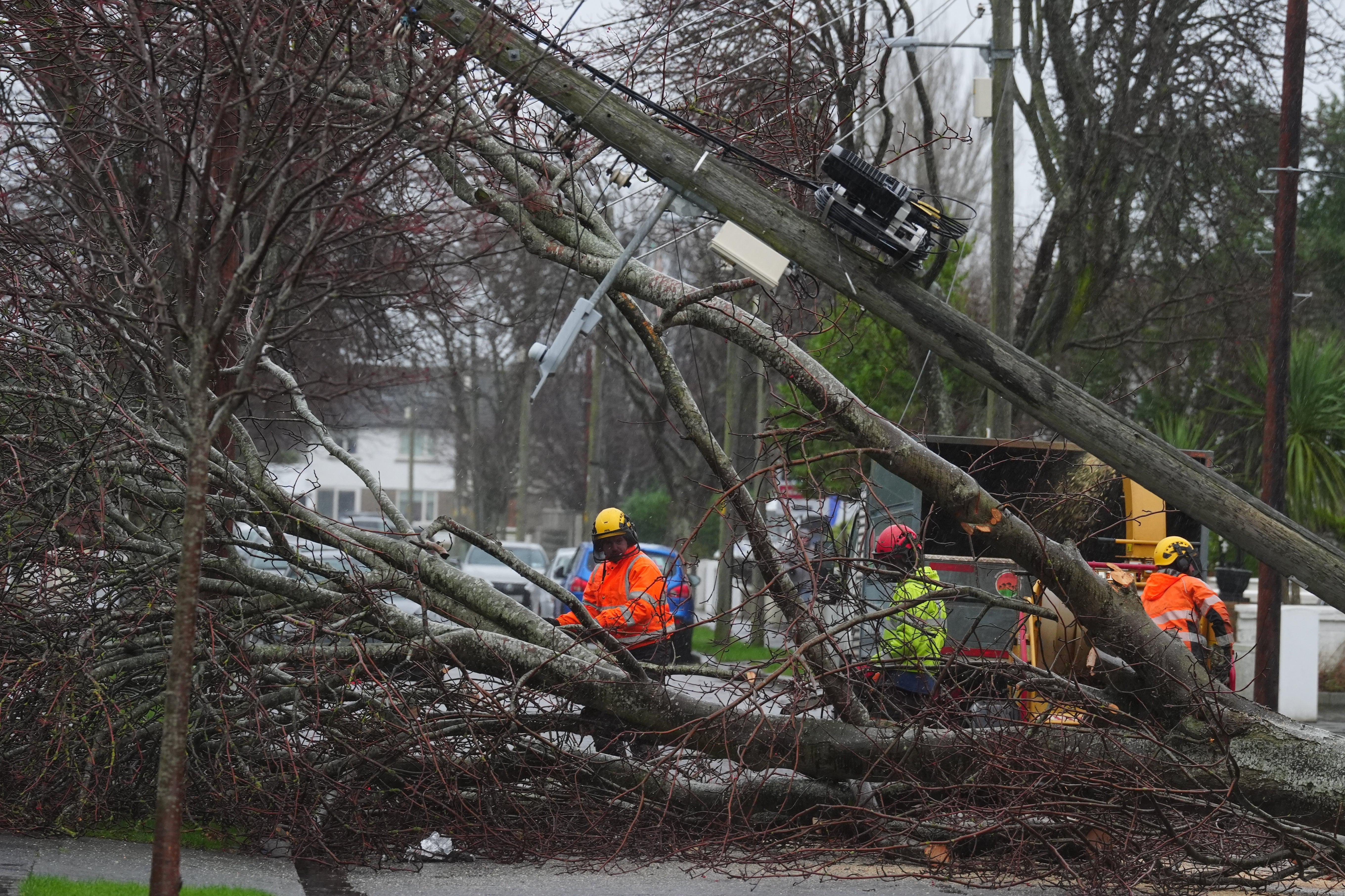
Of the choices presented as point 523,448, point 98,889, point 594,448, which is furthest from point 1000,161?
point 523,448

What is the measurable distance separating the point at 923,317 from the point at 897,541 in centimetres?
141

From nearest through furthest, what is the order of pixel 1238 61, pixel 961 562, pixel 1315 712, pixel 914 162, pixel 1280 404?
pixel 961 562 → pixel 1280 404 → pixel 1315 712 → pixel 1238 61 → pixel 914 162

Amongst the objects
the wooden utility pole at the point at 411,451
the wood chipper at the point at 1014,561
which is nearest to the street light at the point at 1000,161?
the wood chipper at the point at 1014,561

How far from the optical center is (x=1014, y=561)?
296 inches

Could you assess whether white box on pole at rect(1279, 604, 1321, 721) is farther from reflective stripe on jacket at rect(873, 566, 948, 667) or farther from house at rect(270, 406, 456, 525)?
house at rect(270, 406, 456, 525)

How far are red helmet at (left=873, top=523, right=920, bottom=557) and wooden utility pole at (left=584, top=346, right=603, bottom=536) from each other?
19774mm

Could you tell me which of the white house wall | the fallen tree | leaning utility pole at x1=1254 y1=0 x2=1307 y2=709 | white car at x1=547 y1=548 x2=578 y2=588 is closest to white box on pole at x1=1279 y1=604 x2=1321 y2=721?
leaning utility pole at x1=1254 y1=0 x2=1307 y2=709

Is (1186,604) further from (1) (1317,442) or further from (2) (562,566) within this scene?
(2) (562,566)

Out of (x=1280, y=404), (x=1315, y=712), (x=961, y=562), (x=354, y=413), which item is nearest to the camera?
(x=961, y=562)

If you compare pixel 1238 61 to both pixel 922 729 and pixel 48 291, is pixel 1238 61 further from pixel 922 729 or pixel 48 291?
pixel 48 291

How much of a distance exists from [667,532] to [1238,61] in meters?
24.8

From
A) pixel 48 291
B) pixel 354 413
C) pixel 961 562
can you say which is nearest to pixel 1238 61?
pixel 961 562

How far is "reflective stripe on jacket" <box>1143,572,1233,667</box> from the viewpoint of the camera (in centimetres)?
823

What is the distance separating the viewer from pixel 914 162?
31.1m
